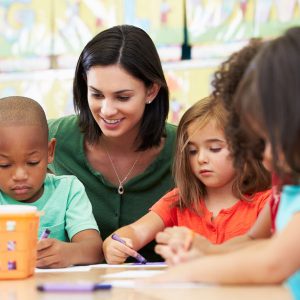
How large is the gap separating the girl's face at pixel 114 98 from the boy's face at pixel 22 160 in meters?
0.30

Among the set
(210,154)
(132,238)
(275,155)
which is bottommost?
(132,238)

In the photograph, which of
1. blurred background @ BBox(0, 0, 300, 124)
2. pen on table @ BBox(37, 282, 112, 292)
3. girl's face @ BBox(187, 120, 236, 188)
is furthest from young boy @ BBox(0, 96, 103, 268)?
blurred background @ BBox(0, 0, 300, 124)

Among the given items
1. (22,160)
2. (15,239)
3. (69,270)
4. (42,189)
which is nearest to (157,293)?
(15,239)

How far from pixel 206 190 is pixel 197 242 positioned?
2.31ft

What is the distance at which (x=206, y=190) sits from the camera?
2.13 metres

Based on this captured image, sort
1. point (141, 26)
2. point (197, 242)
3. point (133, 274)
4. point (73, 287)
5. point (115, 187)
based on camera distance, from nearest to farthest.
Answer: point (73, 287) < point (197, 242) < point (133, 274) < point (115, 187) < point (141, 26)

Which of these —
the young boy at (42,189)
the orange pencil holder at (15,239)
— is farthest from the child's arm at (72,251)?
the orange pencil holder at (15,239)

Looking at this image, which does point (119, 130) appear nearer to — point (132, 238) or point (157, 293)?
point (132, 238)

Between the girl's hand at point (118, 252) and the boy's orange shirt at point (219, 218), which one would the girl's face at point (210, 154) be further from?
the girl's hand at point (118, 252)

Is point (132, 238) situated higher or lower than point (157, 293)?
lower

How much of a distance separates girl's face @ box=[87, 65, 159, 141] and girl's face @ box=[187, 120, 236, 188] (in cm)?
27

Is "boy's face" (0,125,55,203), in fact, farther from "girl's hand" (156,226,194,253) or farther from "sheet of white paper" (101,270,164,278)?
"girl's hand" (156,226,194,253)

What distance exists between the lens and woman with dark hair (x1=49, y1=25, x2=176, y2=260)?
221 centimetres

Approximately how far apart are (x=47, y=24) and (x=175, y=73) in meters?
0.74
